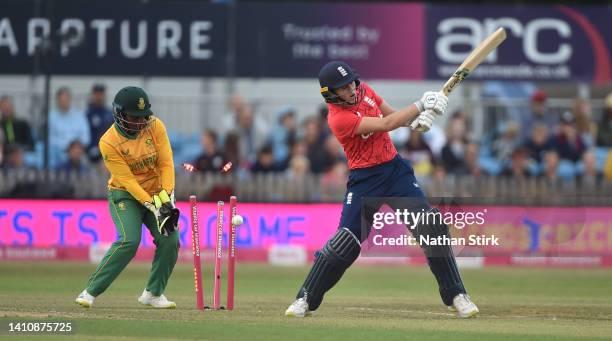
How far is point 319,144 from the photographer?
68.4ft

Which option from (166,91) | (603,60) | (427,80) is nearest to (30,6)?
(166,91)

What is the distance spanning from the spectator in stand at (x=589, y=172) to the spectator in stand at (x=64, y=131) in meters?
7.97

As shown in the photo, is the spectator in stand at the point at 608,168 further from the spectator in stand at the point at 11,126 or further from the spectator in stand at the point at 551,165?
the spectator in stand at the point at 11,126

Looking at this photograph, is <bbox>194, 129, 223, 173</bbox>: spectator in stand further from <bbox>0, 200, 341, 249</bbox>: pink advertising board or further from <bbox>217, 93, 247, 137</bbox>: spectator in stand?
<bbox>0, 200, 341, 249</bbox>: pink advertising board

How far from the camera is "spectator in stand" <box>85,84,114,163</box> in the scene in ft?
65.2

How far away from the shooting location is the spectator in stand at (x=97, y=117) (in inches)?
782

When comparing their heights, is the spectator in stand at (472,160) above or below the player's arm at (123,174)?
below

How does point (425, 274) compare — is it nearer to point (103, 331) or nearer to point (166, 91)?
point (166, 91)

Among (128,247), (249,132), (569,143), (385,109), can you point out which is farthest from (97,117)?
(385,109)

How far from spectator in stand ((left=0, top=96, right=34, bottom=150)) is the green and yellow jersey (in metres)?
8.62

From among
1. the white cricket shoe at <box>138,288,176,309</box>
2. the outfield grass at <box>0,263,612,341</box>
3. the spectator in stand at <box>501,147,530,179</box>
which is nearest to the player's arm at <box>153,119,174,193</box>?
the white cricket shoe at <box>138,288,176,309</box>

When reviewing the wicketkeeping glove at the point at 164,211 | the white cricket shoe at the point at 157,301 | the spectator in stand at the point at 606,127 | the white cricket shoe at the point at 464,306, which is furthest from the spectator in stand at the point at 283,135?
the white cricket shoe at the point at 464,306

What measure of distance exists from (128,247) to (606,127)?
40.4 feet

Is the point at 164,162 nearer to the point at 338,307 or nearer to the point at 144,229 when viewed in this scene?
the point at 338,307
